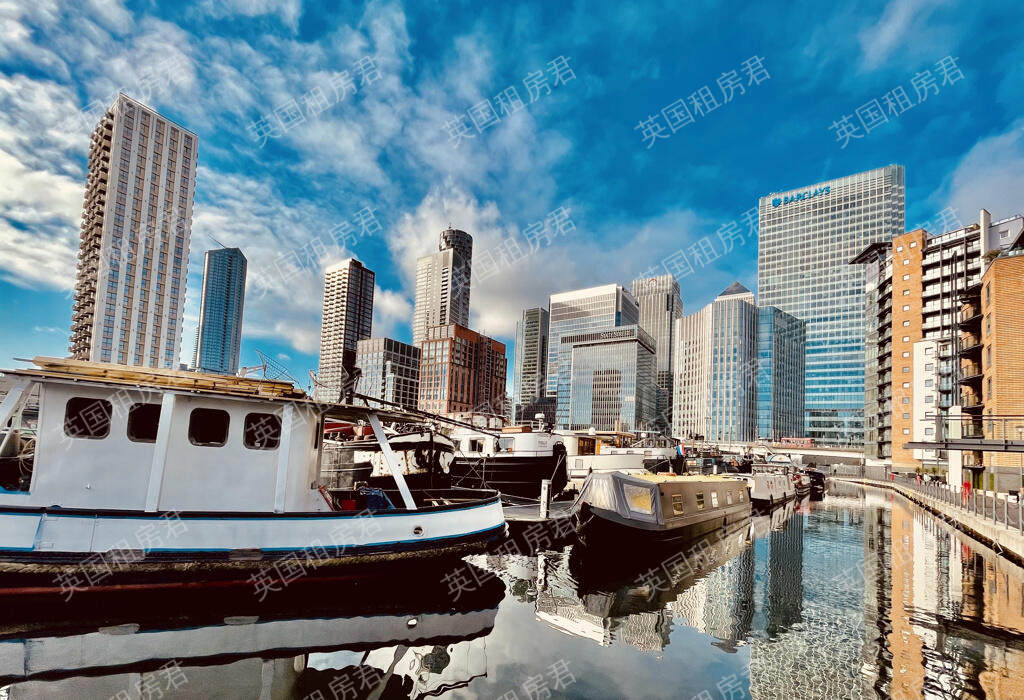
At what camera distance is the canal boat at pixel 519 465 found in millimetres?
32188

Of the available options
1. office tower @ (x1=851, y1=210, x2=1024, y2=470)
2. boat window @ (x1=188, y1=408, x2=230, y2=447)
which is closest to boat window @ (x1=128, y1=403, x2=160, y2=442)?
boat window @ (x1=188, y1=408, x2=230, y2=447)

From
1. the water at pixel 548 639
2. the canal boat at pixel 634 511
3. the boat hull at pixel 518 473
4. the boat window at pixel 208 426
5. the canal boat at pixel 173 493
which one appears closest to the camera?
the water at pixel 548 639

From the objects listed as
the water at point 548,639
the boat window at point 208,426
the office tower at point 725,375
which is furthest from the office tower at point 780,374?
the boat window at point 208,426

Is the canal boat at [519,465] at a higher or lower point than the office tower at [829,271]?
lower

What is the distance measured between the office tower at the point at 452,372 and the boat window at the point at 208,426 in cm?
15824

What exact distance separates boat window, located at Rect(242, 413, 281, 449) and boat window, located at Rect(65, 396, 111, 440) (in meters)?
3.04

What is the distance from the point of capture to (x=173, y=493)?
12227mm

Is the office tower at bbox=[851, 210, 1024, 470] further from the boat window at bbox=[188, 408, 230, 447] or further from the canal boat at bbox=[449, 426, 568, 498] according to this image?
the boat window at bbox=[188, 408, 230, 447]

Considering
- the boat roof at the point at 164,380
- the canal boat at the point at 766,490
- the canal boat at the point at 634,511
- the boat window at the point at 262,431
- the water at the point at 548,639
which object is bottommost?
the canal boat at the point at 766,490

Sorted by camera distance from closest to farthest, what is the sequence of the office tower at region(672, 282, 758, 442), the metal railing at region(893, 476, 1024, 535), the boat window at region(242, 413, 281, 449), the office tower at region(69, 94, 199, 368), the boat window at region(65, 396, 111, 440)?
1. the boat window at region(65, 396, 111, 440)
2. the boat window at region(242, 413, 281, 449)
3. the metal railing at region(893, 476, 1024, 535)
4. the office tower at region(69, 94, 199, 368)
5. the office tower at region(672, 282, 758, 442)

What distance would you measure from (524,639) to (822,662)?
20.1 ft

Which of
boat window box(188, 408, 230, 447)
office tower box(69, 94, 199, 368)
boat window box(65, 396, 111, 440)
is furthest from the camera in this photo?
office tower box(69, 94, 199, 368)

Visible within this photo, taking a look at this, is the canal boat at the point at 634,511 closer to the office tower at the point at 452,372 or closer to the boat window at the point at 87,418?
the boat window at the point at 87,418

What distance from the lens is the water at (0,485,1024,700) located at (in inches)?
352
